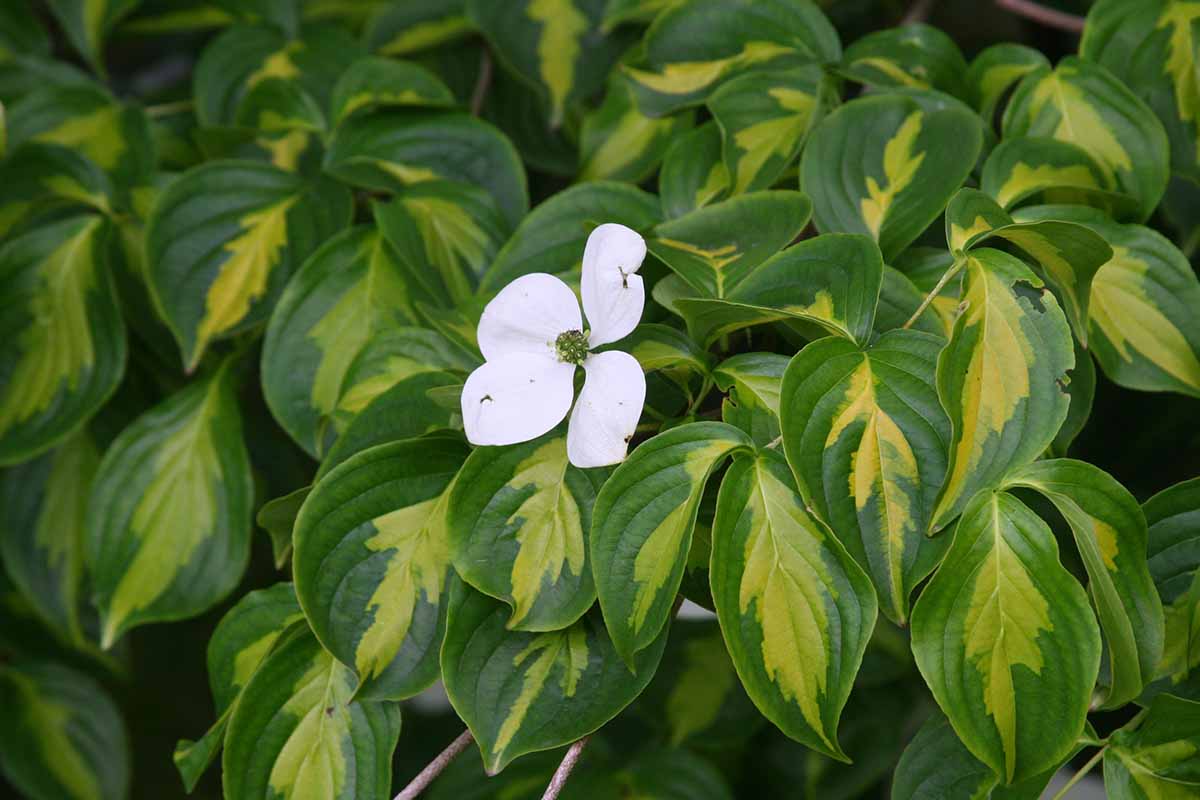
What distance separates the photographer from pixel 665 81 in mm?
723

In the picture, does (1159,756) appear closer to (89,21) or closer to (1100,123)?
(1100,123)

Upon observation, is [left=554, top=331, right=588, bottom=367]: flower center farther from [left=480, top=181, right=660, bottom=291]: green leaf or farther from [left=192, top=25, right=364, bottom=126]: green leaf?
[left=192, top=25, right=364, bottom=126]: green leaf

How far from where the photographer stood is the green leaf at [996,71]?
671 millimetres

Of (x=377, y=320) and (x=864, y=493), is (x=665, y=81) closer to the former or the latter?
(x=377, y=320)

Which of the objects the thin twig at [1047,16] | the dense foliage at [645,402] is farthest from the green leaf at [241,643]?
the thin twig at [1047,16]

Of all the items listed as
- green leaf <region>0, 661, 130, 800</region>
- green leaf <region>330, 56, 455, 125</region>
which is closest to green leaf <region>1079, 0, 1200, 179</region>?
green leaf <region>330, 56, 455, 125</region>

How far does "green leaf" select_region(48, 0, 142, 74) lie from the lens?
908mm

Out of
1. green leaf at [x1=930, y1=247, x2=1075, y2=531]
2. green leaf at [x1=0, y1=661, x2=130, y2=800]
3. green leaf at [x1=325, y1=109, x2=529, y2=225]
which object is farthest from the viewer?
green leaf at [x1=0, y1=661, x2=130, y2=800]

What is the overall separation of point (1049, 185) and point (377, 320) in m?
0.42

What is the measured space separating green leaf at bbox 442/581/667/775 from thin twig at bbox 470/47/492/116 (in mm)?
517

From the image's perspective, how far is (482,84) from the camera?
0.90 meters

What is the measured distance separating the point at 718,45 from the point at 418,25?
301 millimetres

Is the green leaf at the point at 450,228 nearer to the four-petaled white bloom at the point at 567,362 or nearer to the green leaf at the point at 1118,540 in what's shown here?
the four-petaled white bloom at the point at 567,362

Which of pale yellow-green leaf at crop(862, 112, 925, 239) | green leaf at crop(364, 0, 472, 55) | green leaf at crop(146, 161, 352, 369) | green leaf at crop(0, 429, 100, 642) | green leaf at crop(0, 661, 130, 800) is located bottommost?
green leaf at crop(0, 661, 130, 800)
